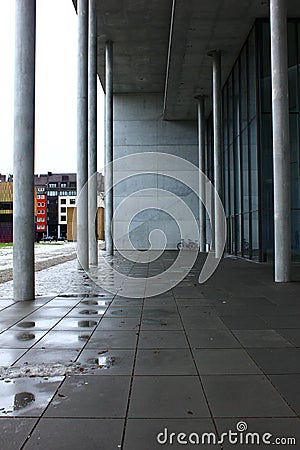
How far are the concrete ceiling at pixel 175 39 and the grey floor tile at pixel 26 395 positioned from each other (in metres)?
14.8

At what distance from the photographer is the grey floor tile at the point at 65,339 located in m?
5.53

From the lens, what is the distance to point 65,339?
5863mm

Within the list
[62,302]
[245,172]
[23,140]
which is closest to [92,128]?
[245,172]

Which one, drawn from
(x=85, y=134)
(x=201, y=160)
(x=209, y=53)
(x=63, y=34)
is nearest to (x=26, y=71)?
(x=85, y=134)

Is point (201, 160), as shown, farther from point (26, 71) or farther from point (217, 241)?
point (26, 71)

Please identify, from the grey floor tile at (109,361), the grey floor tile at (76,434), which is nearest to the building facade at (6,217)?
the grey floor tile at (109,361)

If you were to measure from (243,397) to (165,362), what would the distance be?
1.20m

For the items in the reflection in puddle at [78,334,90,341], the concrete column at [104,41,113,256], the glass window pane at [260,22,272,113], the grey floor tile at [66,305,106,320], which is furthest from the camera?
the concrete column at [104,41,113,256]

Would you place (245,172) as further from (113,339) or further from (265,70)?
(113,339)

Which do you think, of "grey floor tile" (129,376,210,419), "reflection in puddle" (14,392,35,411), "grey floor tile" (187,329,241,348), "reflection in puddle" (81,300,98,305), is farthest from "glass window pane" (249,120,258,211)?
"reflection in puddle" (14,392,35,411)

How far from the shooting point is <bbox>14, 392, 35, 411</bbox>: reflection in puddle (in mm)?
3611

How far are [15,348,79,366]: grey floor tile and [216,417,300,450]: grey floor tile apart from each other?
207 cm

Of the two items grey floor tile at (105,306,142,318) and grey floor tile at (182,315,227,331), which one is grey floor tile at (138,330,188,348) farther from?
grey floor tile at (105,306,142,318)

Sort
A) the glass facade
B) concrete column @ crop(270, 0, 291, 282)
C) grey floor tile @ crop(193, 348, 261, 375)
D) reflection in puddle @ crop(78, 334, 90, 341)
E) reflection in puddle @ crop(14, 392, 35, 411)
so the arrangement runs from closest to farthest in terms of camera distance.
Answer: reflection in puddle @ crop(14, 392, 35, 411)
grey floor tile @ crop(193, 348, 261, 375)
reflection in puddle @ crop(78, 334, 90, 341)
concrete column @ crop(270, 0, 291, 282)
the glass facade
